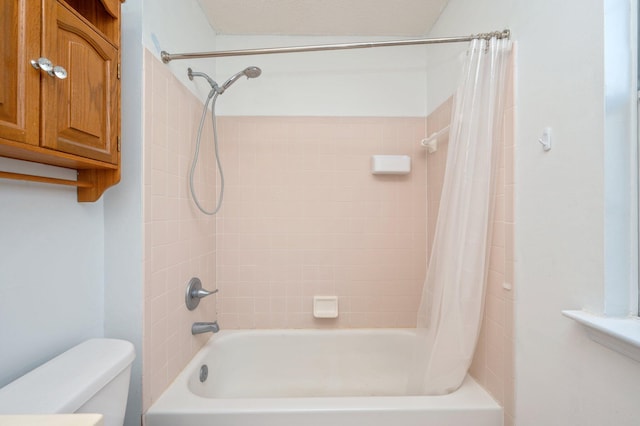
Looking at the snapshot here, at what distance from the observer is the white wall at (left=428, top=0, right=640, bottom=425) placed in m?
0.82

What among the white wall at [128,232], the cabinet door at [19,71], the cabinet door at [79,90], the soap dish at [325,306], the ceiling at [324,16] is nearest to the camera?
the cabinet door at [19,71]

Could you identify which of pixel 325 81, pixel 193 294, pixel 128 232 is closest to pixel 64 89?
pixel 128 232

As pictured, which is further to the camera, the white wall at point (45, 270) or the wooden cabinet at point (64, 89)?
the white wall at point (45, 270)

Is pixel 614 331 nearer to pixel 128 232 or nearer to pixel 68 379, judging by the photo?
pixel 68 379

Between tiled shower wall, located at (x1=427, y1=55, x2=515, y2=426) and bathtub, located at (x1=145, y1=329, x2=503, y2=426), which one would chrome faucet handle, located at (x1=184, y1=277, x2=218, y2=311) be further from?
tiled shower wall, located at (x1=427, y1=55, x2=515, y2=426)

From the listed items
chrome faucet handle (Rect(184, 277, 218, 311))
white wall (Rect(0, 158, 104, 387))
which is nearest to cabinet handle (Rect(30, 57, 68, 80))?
white wall (Rect(0, 158, 104, 387))

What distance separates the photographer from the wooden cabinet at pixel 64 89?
682 mm

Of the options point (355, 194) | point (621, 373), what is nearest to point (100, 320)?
point (355, 194)

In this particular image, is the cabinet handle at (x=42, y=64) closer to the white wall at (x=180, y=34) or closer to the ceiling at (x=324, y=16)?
the white wall at (x=180, y=34)

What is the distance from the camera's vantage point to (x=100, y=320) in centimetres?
118

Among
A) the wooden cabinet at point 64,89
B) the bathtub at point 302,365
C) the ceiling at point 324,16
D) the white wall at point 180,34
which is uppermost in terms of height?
the ceiling at point 324,16

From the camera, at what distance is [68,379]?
824 mm

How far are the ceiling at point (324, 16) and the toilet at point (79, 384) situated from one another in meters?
1.77

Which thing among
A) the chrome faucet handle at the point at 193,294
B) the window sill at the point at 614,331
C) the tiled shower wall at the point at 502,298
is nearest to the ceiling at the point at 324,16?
the tiled shower wall at the point at 502,298
